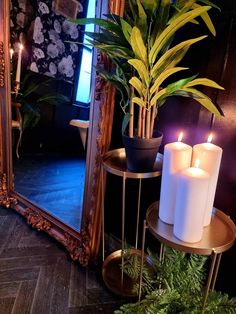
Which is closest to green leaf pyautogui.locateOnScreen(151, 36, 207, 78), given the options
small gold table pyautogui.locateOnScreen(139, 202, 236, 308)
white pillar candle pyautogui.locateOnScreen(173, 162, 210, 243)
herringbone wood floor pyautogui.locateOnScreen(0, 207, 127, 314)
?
white pillar candle pyautogui.locateOnScreen(173, 162, 210, 243)

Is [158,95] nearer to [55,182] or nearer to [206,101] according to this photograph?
[206,101]

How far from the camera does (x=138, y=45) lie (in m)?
0.81

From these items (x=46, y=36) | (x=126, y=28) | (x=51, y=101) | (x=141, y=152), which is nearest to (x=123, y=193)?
(x=141, y=152)

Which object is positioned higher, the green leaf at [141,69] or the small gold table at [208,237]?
the green leaf at [141,69]

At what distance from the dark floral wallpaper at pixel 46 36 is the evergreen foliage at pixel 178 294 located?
3.52 ft

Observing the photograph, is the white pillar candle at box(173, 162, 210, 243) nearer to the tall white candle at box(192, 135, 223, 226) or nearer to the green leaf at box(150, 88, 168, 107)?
the tall white candle at box(192, 135, 223, 226)

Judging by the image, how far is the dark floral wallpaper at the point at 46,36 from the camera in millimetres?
1372

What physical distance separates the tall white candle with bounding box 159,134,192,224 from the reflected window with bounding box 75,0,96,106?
2.13 ft

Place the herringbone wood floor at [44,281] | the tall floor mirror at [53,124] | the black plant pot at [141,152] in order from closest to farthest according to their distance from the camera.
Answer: the black plant pot at [141,152] → the herringbone wood floor at [44,281] → the tall floor mirror at [53,124]

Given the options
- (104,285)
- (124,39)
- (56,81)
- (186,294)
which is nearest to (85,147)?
(56,81)

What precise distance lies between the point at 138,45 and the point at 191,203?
20.7 inches

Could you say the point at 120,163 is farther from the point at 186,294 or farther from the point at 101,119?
the point at 186,294

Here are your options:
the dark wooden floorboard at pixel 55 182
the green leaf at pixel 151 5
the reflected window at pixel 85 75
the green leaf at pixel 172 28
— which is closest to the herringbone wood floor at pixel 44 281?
the dark wooden floorboard at pixel 55 182

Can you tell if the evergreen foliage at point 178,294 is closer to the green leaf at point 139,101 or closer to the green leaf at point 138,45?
the green leaf at point 139,101
